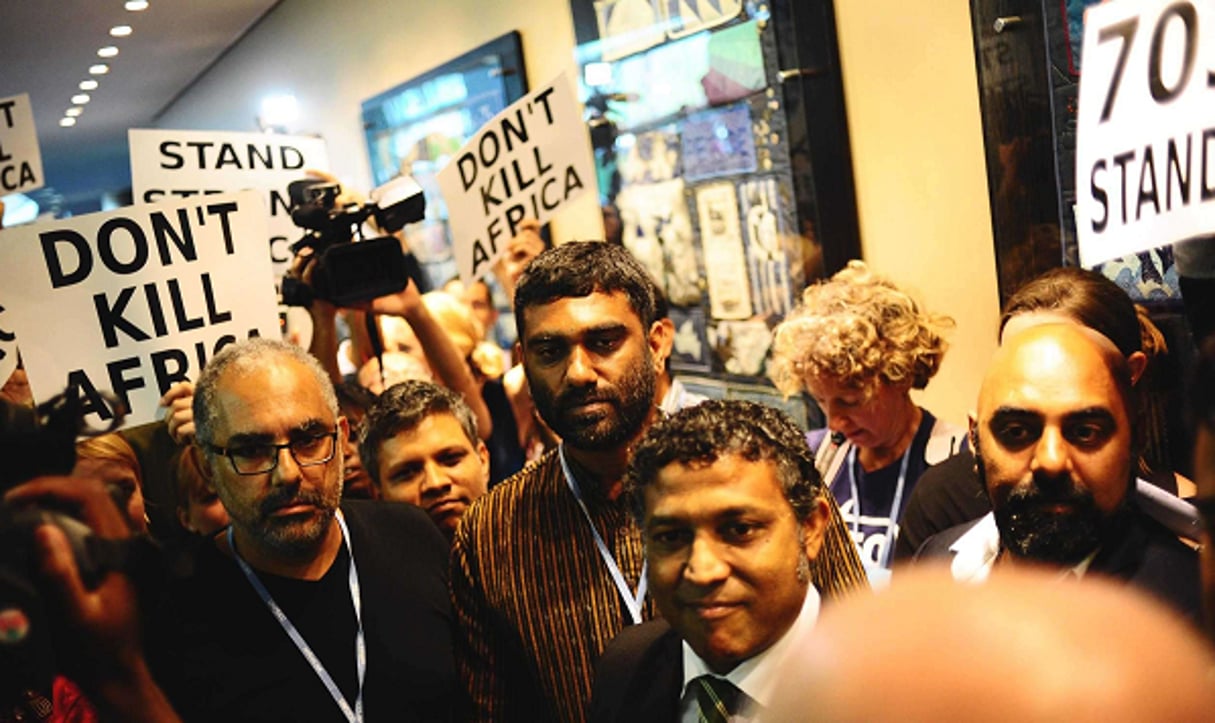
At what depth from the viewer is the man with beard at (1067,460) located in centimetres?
194

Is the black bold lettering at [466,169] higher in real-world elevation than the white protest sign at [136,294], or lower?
higher

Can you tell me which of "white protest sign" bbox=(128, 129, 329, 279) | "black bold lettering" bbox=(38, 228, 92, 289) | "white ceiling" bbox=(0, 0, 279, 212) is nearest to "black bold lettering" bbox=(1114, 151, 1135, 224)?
"black bold lettering" bbox=(38, 228, 92, 289)

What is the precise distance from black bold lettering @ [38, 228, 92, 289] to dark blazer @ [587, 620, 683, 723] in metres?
1.91

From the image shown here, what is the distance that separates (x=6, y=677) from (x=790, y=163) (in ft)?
10.1

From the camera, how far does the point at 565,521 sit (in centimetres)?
224

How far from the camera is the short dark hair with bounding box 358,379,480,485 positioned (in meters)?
2.98

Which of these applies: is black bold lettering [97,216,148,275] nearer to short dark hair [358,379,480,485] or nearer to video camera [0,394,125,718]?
short dark hair [358,379,480,485]

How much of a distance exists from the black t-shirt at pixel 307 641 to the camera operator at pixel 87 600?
0.31 metres

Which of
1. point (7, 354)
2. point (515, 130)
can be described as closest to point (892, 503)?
point (515, 130)

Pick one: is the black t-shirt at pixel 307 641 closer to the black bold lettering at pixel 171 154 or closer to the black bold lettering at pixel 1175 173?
the black bold lettering at pixel 1175 173

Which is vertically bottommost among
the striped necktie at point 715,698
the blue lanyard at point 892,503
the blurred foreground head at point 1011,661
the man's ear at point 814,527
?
the blue lanyard at point 892,503

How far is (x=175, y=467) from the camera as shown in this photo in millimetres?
3004

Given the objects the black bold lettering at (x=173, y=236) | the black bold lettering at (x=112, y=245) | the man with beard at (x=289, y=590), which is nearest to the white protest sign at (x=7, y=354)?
the black bold lettering at (x=112, y=245)

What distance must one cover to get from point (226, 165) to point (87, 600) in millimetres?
3100
